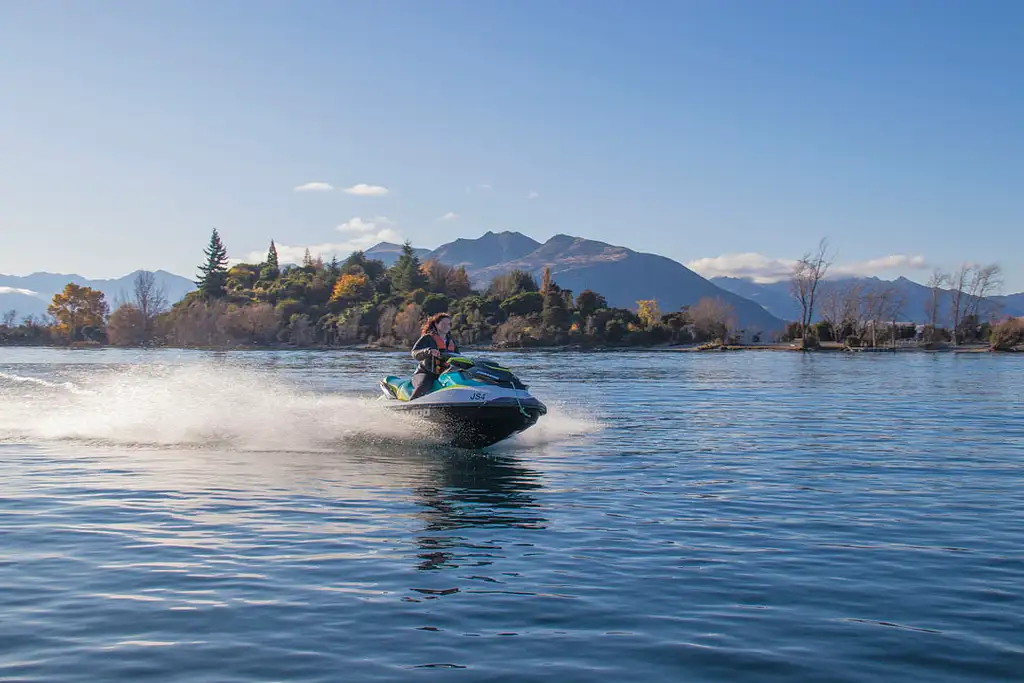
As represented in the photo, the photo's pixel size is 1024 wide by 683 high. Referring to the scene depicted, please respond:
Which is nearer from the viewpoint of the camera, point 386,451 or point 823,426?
point 386,451

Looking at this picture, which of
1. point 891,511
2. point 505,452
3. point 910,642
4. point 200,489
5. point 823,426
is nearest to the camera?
point 910,642

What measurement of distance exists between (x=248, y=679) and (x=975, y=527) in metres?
9.49

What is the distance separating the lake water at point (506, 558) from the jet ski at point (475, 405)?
1.85ft

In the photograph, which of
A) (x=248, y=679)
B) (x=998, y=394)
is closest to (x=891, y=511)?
(x=248, y=679)

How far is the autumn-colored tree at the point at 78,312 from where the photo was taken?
580ft

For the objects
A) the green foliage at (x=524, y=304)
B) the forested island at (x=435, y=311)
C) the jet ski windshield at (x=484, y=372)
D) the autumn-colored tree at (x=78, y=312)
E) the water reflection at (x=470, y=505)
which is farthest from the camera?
the autumn-colored tree at (x=78, y=312)

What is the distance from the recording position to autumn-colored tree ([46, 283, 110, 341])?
580 feet

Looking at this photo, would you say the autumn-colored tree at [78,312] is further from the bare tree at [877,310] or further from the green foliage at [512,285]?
the bare tree at [877,310]

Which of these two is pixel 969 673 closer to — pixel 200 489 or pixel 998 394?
pixel 200 489

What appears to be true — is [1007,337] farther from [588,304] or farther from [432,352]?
[432,352]

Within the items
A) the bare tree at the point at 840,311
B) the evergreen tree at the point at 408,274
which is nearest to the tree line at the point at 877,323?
the bare tree at the point at 840,311

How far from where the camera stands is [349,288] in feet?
619

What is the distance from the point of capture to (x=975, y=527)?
1190cm

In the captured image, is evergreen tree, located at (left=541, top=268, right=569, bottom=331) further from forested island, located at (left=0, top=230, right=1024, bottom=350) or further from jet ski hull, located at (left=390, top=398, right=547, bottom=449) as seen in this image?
A: jet ski hull, located at (left=390, top=398, right=547, bottom=449)
